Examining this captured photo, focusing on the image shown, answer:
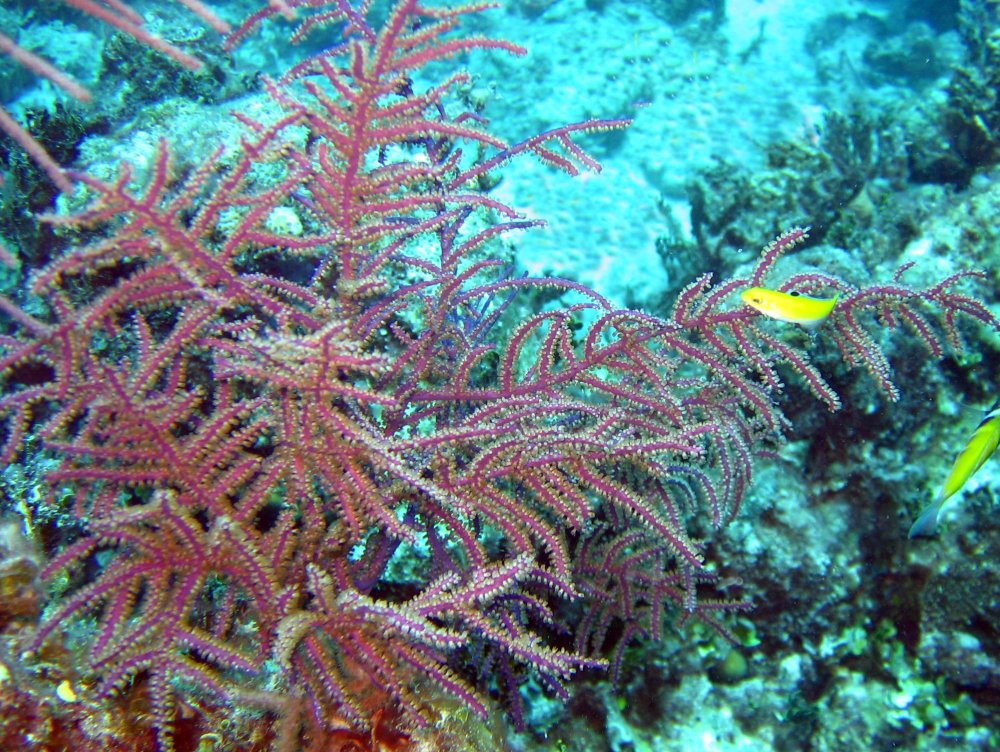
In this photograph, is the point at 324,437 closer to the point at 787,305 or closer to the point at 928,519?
the point at 787,305

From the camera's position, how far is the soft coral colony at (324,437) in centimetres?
204

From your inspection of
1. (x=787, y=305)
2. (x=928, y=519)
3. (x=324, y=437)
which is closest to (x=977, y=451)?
(x=928, y=519)

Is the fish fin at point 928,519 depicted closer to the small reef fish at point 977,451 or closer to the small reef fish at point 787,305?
the small reef fish at point 977,451

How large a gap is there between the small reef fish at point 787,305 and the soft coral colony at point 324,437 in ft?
0.53

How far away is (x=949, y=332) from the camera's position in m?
2.58

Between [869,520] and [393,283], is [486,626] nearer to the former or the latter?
[393,283]

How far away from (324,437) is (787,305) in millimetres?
1856

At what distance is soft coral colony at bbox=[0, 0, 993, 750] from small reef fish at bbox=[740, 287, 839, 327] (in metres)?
0.16

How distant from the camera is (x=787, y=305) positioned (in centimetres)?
227

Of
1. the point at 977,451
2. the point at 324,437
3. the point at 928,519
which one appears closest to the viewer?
the point at 324,437

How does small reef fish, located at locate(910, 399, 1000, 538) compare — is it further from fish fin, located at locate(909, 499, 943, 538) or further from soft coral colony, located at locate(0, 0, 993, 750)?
soft coral colony, located at locate(0, 0, 993, 750)

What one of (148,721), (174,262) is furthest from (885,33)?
(148,721)

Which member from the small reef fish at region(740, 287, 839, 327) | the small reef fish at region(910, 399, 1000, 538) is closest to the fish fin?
the small reef fish at region(910, 399, 1000, 538)

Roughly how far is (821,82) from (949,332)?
32.3 feet
